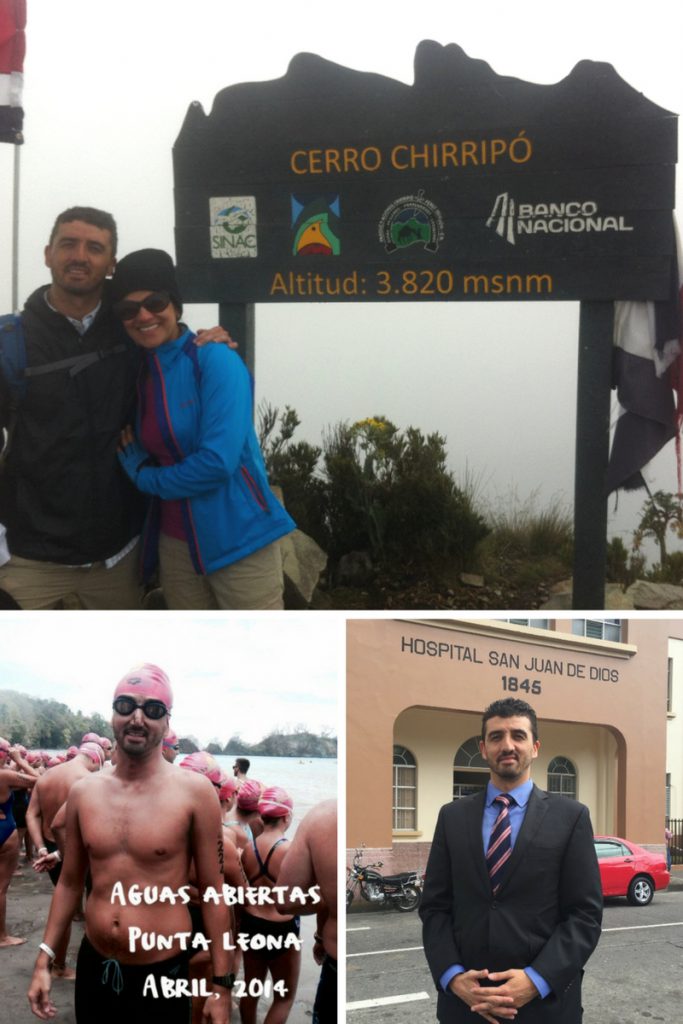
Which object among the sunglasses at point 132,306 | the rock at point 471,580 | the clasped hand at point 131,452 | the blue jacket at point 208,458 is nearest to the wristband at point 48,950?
the blue jacket at point 208,458

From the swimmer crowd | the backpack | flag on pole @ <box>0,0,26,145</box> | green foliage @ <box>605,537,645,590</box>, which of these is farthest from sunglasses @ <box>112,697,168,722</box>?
flag on pole @ <box>0,0,26,145</box>

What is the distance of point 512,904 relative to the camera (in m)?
3.41

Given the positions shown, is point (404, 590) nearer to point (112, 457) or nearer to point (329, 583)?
point (329, 583)

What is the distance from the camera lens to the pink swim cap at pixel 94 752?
3.60m

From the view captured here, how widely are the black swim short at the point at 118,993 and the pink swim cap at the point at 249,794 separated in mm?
508

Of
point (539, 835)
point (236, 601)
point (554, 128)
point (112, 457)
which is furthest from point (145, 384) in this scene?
point (539, 835)

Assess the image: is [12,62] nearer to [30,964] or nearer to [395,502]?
[395,502]

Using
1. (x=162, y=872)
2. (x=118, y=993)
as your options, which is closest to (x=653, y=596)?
(x=162, y=872)

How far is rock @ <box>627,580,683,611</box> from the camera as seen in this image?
4.61 m

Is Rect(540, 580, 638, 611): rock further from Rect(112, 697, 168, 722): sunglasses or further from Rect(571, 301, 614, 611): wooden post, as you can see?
Rect(112, 697, 168, 722): sunglasses

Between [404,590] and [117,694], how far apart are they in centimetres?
138

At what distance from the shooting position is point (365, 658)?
3703 mm

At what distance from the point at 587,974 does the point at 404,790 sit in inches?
29.0

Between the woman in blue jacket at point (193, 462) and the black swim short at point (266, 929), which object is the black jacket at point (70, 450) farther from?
the black swim short at point (266, 929)
